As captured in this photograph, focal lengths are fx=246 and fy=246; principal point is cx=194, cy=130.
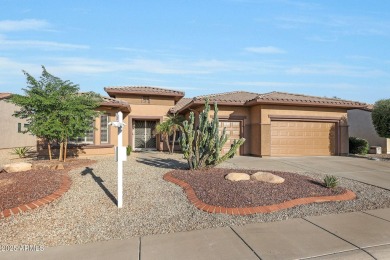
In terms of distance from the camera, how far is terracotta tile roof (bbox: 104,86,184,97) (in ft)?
61.4

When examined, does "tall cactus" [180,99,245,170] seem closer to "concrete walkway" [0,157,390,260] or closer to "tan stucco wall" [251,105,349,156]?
"concrete walkway" [0,157,390,260]

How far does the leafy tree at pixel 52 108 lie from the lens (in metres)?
10.8

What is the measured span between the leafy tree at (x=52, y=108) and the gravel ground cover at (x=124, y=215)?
185 inches

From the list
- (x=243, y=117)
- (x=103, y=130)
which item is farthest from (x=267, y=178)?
(x=103, y=130)

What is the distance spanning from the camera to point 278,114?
15.4 m

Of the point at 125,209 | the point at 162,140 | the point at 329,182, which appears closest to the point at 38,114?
the point at 125,209

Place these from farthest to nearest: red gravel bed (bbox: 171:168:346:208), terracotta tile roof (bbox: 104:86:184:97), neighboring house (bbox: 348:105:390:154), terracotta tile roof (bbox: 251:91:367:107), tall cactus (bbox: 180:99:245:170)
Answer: neighboring house (bbox: 348:105:390:154)
terracotta tile roof (bbox: 104:86:184:97)
terracotta tile roof (bbox: 251:91:367:107)
tall cactus (bbox: 180:99:245:170)
red gravel bed (bbox: 171:168:346:208)

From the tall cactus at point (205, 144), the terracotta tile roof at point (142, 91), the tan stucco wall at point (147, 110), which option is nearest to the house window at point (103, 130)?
the tan stucco wall at point (147, 110)

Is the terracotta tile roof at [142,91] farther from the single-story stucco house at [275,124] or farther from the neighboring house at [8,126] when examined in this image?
the neighboring house at [8,126]

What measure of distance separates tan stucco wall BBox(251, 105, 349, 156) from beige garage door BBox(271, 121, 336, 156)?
0.51 meters

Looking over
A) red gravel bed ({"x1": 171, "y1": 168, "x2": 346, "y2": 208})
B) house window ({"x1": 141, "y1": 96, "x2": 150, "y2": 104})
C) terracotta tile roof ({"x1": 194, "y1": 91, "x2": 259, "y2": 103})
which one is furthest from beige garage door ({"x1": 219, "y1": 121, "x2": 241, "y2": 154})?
red gravel bed ({"x1": 171, "y1": 168, "x2": 346, "y2": 208})

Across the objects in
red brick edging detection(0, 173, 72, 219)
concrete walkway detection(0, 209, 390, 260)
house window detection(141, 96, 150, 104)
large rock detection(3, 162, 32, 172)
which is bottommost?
concrete walkway detection(0, 209, 390, 260)

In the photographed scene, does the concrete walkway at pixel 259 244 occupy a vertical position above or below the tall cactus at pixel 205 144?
below

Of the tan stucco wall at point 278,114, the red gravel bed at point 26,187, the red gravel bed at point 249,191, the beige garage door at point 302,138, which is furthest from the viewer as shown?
the beige garage door at point 302,138
